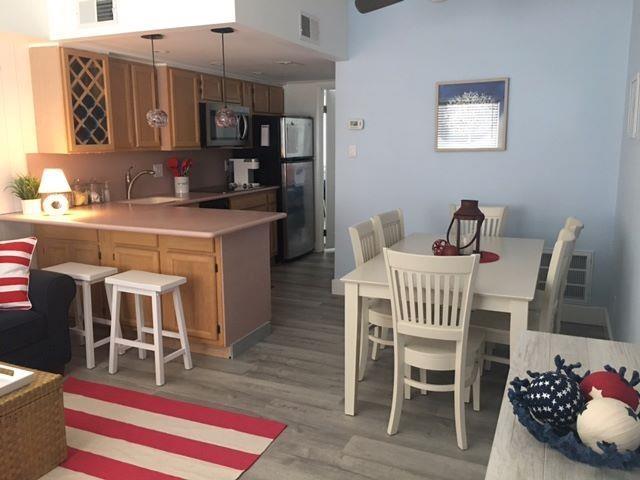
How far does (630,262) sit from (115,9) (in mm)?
3497

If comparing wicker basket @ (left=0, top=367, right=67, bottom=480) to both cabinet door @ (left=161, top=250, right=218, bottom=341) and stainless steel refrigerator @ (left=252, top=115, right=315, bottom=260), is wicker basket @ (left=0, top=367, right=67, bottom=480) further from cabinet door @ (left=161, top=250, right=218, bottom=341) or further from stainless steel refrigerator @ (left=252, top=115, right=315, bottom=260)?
stainless steel refrigerator @ (left=252, top=115, right=315, bottom=260)

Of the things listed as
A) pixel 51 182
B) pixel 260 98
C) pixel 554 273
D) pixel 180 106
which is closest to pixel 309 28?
pixel 180 106

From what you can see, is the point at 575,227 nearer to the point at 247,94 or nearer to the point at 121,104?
the point at 121,104

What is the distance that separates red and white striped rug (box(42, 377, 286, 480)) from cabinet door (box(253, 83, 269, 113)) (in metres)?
4.02

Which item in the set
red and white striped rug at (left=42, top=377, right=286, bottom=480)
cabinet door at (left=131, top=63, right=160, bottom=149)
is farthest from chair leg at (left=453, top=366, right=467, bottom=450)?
cabinet door at (left=131, top=63, right=160, bottom=149)

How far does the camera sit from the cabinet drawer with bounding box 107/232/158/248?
3.67 meters

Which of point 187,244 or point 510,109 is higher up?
point 510,109

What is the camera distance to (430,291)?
246cm

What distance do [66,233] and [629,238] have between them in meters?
3.72

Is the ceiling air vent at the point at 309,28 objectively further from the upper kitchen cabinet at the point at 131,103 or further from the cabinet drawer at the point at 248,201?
the cabinet drawer at the point at 248,201

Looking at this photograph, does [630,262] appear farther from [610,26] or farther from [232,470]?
[232,470]

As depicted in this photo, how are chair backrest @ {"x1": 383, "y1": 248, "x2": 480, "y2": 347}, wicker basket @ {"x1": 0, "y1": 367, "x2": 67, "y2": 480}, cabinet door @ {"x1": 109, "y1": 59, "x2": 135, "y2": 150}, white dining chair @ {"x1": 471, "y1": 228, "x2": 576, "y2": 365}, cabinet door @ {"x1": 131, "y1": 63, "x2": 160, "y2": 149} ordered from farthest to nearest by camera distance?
cabinet door @ {"x1": 131, "y1": 63, "x2": 160, "y2": 149} → cabinet door @ {"x1": 109, "y1": 59, "x2": 135, "y2": 150} → white dining chair @ {"x1": 471, "y1": 228, "x2": 576, "y2": 365} → chair backrest @ {"x1": 383, "y1": 248, "x2": 480, "y2": 347} → wicker basket @ {"x1": 0, "y1": 367, "x2": 67, "y2": 480}

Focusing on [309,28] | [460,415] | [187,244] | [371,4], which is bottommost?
[460,415]

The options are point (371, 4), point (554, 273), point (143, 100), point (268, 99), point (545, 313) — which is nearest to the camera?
point (554, 273)
